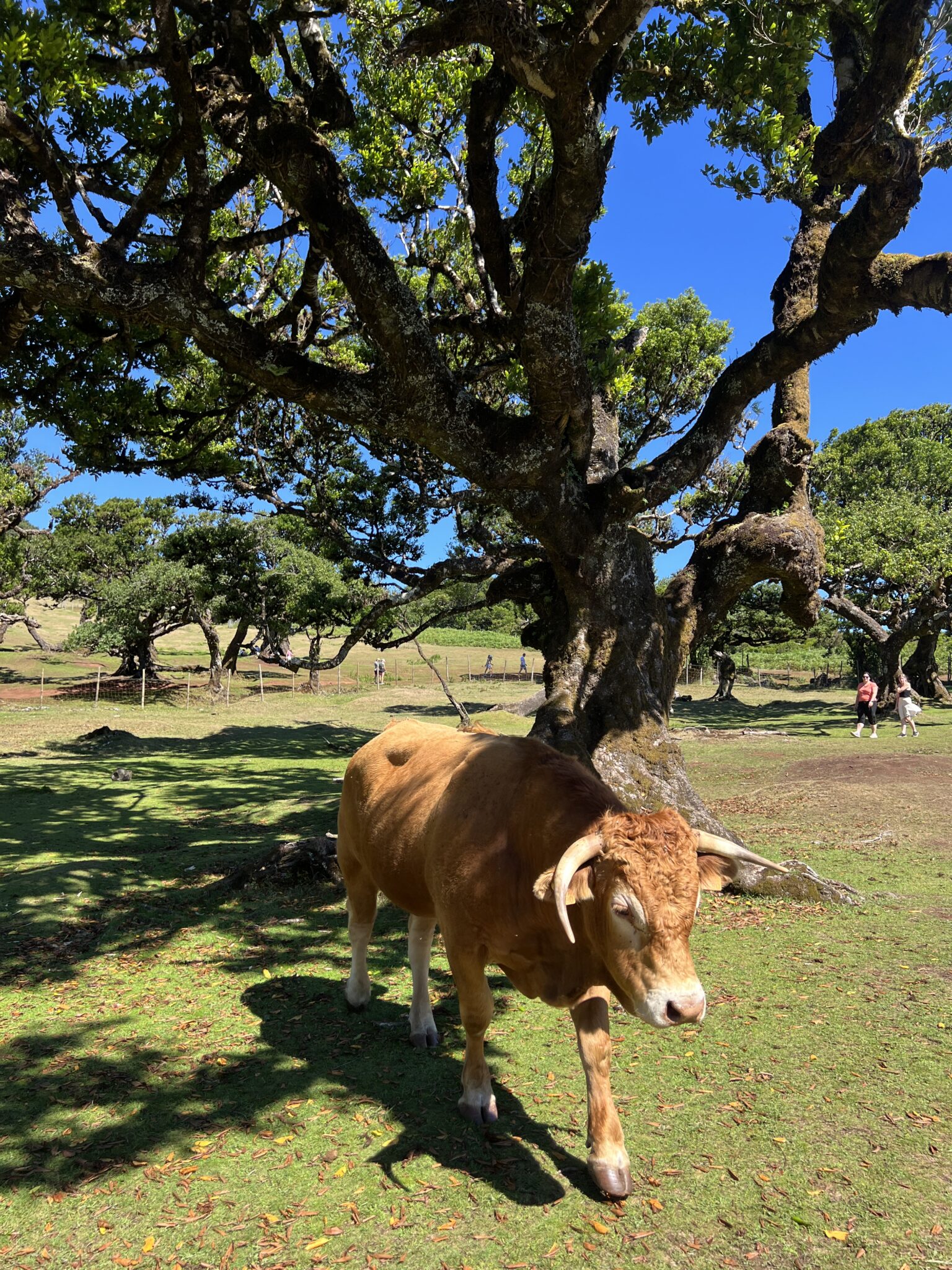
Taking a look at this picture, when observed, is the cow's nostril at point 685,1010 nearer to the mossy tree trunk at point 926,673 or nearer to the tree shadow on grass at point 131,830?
the tree shadow on grass at point 131,830

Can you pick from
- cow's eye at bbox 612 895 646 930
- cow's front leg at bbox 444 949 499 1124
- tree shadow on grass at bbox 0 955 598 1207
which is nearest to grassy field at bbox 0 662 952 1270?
tree shadow on grass at bbox 0 955 598 1207

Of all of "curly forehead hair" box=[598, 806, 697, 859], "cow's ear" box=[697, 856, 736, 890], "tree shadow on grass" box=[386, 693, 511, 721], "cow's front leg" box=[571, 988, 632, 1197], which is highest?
"curly forehead hair" box=[598, 806, 697, 859]

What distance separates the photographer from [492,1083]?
4.37 metres

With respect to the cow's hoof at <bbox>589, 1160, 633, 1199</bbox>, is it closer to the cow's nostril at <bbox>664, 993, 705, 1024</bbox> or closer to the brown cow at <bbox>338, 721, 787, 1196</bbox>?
the brown cow at <bbox>338, 721, 787, 1196</bbox>

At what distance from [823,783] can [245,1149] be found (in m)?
13.4

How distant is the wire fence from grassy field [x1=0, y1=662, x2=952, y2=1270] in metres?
19.1

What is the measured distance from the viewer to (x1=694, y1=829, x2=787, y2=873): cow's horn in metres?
3.25

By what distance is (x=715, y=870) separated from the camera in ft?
10.8

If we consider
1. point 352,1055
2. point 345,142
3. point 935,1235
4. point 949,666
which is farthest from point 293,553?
point 949,666

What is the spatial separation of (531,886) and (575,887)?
1.94 ft

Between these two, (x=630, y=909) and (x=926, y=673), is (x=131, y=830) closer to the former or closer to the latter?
(x=630, y=909)

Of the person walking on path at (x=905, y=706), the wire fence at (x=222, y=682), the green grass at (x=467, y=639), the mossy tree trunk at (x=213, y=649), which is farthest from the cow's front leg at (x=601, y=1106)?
the green grass at (x=467, y=639)

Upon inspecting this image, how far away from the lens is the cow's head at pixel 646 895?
293cm

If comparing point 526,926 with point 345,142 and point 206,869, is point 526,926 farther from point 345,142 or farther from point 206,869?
point 345,142
